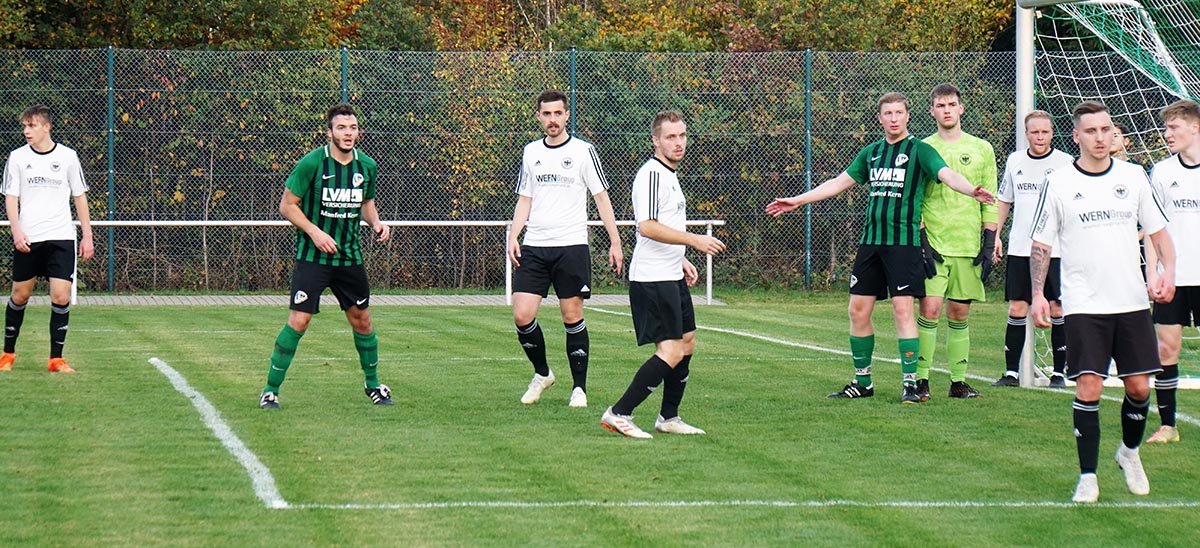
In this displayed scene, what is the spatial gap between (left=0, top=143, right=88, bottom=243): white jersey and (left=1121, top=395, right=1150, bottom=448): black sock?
297 inches

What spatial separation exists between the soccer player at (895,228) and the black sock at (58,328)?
5354mm

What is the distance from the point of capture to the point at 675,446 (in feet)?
26.0

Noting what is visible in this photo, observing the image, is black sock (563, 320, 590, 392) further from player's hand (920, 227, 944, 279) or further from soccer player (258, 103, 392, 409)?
player's hand (920, 227, 944, 279)

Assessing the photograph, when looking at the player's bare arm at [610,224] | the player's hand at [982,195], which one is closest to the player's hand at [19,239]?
the player's bare arm at [610,224]

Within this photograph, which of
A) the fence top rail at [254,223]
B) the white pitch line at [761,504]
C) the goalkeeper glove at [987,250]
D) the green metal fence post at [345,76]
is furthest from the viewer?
the green metal fence post at [345,76]

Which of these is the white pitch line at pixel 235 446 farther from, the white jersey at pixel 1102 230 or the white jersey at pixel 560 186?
the white jersey at pixel 1102 230

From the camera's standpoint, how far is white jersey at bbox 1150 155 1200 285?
27.2 ft

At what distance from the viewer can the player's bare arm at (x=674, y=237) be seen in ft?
25.5

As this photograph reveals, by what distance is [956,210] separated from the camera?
33.5ft

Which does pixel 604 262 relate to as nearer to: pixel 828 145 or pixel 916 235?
pixel 828 145

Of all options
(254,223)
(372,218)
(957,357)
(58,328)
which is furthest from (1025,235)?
(254,223)

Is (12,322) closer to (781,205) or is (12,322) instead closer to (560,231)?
(560,231)

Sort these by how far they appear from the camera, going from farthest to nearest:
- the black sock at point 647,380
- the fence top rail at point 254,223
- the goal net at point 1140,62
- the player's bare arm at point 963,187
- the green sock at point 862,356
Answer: the fence top rail at point 254,223, the goal net at point 1140,62, the green sock at point 862,356, the player's bare arm at point 963,187, the black sock at point 647,380

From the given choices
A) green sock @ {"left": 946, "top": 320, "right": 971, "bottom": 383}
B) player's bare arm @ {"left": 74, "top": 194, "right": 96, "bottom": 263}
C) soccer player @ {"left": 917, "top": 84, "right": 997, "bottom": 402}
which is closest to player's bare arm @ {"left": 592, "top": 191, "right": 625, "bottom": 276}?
Answer: soccer player @ {"left": 917, "top": 84, "right": 997, "bottom": 402}
